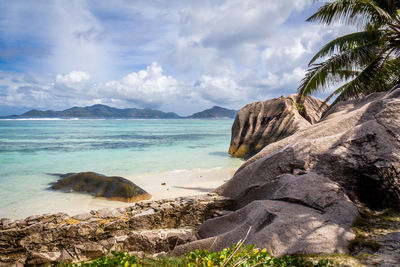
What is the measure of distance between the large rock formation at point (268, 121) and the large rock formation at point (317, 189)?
11030mm

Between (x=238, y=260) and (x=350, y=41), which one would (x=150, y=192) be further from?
(x=350, y=41)

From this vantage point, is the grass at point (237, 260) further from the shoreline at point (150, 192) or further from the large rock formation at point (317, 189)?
the shoreline at point (150, 192)

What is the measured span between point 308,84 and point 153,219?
323 inches

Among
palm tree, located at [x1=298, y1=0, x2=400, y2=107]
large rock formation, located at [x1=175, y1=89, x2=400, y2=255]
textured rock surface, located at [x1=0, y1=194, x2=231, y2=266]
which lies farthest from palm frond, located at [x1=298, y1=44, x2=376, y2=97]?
textured rock surface, located at [x1=0, y1=194, x2=231, y2=266]

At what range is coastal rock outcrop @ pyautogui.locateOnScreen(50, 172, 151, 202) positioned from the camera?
9328 mm

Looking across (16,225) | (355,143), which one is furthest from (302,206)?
(16,225)

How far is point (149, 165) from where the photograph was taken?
1630cm

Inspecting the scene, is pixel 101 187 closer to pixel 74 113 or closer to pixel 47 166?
pixel 47 166

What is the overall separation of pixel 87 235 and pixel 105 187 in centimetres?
517

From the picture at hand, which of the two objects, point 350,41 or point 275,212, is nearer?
point 275,212

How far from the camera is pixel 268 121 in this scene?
18.3 m

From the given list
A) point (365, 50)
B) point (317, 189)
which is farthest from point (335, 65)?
point (317, 189)

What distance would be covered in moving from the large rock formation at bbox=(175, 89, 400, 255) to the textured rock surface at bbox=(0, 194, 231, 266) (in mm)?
641

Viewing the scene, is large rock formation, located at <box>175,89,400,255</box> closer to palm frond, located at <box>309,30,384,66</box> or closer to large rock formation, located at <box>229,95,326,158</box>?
palm frond, located at <box>309,30,384,66</box>
